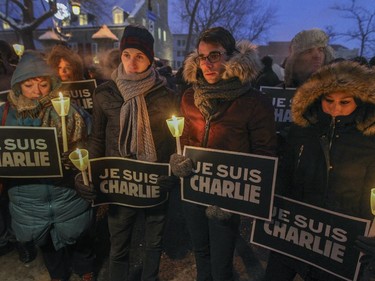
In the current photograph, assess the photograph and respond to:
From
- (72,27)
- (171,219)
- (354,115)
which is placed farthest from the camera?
(72,27)

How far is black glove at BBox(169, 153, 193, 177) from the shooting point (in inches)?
81.7

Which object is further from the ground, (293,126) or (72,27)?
(72,27)

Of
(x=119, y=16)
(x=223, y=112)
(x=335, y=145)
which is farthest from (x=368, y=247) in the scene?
(x=119, y=16)

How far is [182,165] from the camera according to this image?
2.07 metres

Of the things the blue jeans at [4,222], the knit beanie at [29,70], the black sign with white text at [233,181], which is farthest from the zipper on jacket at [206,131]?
the blue jeans at [4,222]

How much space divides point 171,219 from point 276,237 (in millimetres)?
2334

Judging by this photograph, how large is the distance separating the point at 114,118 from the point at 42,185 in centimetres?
83

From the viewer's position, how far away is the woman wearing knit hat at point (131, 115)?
2.29m

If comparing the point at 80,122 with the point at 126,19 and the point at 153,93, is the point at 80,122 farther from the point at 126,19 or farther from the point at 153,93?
the point at 126,19

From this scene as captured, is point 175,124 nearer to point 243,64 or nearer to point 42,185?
point 243,64

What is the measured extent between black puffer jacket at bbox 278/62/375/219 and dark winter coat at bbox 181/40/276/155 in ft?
0.69

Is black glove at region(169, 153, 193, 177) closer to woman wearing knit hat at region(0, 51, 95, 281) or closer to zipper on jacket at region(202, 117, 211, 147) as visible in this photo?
zipper on jacket at region(202, 117, 211, 147)

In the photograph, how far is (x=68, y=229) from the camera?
2529 mm

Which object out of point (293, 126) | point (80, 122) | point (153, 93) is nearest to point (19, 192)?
point (80, 122)
